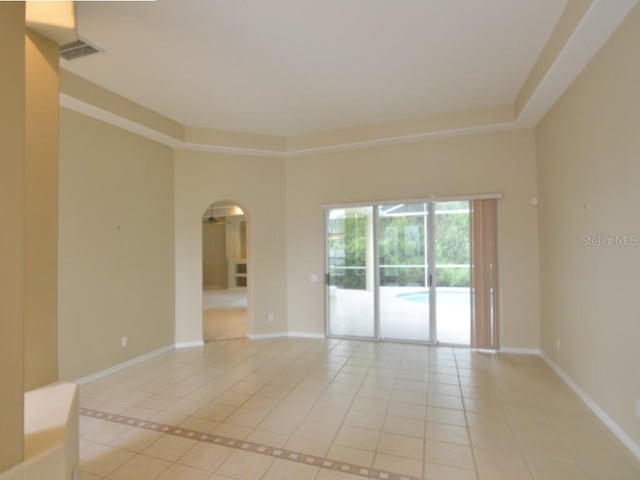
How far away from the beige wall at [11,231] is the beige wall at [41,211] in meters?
0.83

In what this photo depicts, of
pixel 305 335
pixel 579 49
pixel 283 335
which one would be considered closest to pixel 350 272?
pixel 305 335

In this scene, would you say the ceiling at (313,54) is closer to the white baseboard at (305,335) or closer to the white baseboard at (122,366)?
the white baseboard at (122,366)

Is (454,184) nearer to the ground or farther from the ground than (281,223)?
farther from the ground

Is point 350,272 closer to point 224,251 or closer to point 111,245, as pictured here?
point 111,245

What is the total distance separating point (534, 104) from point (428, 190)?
1724mm

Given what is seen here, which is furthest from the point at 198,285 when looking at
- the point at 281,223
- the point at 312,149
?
the point at 312,149

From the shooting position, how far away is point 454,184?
509 centimetres

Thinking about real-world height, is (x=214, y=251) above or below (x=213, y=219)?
below

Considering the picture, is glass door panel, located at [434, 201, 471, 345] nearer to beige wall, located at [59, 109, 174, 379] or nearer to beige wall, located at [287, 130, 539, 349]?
beige wall, located at [287, 130, 539, 349]

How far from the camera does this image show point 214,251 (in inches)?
534

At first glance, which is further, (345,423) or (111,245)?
(111,245)

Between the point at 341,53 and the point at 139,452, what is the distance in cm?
391

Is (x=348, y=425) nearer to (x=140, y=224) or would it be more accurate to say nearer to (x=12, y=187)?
(x=12, y=187)

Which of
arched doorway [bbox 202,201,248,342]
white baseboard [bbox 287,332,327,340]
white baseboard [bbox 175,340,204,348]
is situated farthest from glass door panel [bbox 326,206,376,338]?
arched doorway [bbox 202,201,248,342]
